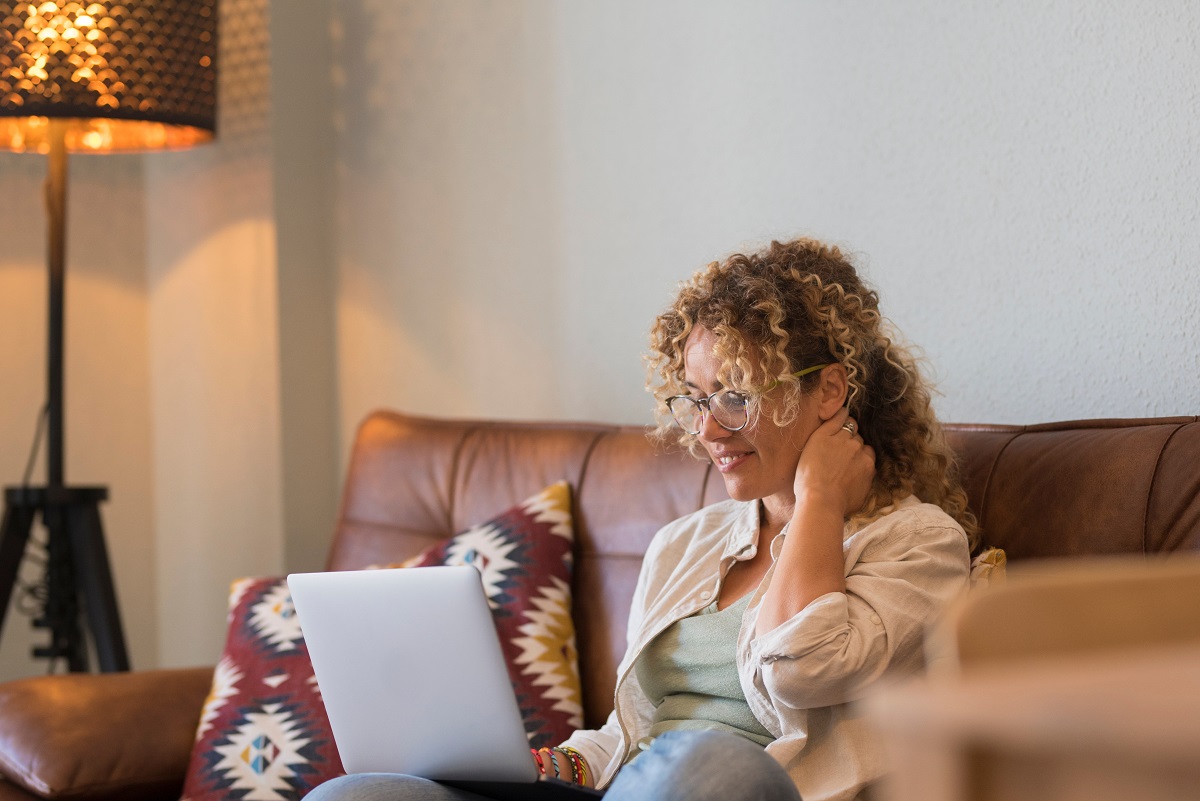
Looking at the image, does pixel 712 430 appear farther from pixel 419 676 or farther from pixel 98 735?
pixel 98 735

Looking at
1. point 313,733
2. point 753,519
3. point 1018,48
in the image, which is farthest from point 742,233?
point 313,733

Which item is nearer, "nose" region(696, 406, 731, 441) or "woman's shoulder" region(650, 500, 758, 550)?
"nose" region(696, 406, 731, 441)

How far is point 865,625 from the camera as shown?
128 centimetres

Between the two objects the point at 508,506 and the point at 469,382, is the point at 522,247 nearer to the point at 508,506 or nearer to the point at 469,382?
the point at 469,382

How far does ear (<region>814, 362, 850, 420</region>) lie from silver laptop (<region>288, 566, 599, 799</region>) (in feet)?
1.67

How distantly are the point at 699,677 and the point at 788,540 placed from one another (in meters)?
0.22

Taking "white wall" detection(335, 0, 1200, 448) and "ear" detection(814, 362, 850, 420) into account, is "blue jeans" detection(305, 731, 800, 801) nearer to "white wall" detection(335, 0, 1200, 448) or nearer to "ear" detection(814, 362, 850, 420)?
"ear" detection(814, 362, 850, 420)

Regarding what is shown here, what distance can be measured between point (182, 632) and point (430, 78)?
1.46m

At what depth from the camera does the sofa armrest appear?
1.72 meters

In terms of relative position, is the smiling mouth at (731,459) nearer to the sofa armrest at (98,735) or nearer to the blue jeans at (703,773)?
the blue jeans at (703,773)

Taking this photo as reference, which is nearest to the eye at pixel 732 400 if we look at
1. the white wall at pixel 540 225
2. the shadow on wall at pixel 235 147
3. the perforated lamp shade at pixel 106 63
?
the white wall at pixel 540 225

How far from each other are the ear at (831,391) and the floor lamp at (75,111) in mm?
1532

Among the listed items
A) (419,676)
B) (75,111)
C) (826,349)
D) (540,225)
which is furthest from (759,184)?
(75,111)

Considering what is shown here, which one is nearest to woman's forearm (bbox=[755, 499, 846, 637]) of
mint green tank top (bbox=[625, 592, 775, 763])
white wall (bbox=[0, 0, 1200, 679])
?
mint green tank top (bbox=[625, 592, 775, 763])
